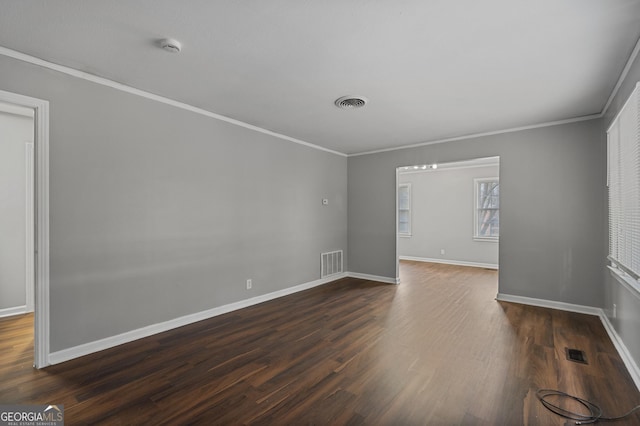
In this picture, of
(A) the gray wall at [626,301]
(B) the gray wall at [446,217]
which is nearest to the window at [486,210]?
(B) the gray wall at [446,217]

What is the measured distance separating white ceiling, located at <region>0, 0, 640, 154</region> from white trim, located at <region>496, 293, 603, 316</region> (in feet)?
8.34

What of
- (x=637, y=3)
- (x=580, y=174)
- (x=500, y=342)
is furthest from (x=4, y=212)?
(x=580, y=174)

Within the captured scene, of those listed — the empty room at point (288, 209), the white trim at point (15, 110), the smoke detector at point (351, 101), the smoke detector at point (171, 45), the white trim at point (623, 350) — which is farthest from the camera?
the white trim at point (15, 110)

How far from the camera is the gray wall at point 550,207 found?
3852mm

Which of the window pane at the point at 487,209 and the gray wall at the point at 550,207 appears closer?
the gray wall at the point at 550,207

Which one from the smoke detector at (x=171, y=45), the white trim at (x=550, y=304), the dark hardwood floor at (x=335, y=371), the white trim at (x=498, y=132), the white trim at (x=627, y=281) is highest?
the smoke detector at (x=171, y=45)

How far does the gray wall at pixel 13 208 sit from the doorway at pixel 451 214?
23.1ft

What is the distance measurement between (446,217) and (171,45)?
24.1 ft

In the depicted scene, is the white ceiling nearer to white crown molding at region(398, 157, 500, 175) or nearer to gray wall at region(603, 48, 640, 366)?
gray wall at region(603, 48, 640, 366)

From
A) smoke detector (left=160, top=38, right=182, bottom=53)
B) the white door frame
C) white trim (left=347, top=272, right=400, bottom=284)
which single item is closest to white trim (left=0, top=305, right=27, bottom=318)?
the white door frame

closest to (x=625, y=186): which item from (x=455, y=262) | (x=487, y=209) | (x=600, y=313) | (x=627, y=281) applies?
(x=627, y=281)

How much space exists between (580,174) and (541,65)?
2.25 m

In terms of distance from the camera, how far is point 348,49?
229 cm

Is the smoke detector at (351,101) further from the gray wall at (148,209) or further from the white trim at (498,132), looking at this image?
the white trim at (498,132)
